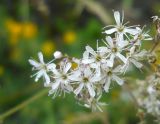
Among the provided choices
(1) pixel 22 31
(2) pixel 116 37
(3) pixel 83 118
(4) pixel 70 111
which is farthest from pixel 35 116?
(2) pixel 116 37

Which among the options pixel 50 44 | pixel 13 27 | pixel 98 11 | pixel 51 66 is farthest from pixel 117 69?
pixel 13 27

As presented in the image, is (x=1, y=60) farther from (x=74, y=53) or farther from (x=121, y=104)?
(x=121, y=104)

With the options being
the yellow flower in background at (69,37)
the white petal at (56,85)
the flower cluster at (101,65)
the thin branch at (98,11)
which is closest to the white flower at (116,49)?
the flower cluster at (101,65)

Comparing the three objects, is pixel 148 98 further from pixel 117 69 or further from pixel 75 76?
pixel 75 76

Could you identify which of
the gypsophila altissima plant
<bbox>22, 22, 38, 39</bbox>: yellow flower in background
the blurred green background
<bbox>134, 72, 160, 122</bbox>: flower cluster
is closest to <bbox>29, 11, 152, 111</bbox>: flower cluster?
the gypsophila altissima plant

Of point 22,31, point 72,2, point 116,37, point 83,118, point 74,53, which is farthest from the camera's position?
point 72,2

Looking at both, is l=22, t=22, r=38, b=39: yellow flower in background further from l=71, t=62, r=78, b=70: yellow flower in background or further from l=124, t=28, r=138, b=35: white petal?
l=124, t=28, r=138, b=35: white petal
